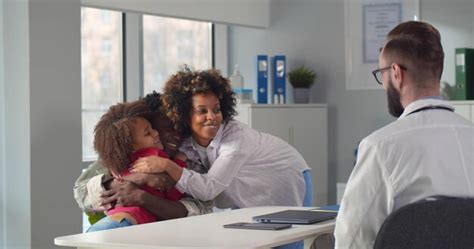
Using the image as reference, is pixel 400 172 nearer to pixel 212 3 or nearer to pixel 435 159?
pixel 435 159

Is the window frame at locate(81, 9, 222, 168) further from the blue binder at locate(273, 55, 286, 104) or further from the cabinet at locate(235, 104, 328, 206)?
the blue binder at locate(273, 55, 286, 104)

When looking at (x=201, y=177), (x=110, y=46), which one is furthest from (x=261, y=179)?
(x=110, y=46)

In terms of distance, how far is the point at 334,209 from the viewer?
3467mm

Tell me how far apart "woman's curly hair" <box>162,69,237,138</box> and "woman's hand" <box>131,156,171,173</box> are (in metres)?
0.28

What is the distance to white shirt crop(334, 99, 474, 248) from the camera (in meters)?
2.33

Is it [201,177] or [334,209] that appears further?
[201,177]

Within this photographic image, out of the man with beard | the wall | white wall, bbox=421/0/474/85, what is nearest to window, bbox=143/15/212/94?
the wall

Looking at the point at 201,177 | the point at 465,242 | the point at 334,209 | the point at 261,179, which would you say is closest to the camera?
the point at 465,242

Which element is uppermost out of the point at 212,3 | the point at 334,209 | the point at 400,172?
the point at 212,3

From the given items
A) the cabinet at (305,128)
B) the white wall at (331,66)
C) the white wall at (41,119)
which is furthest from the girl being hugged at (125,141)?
the white wall at (331,66)

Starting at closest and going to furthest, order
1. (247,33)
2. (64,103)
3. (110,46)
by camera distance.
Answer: (64,103) < (110,46) < (247,33)

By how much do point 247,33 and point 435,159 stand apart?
4.88 m

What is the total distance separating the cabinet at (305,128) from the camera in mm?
6203

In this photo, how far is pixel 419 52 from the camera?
2.47m
